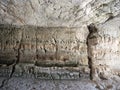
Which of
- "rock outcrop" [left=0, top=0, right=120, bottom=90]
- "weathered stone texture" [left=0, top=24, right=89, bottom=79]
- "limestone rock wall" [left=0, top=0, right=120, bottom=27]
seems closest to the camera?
"limestone rock wall" [left=0, top=0, right=120, bottom=27]

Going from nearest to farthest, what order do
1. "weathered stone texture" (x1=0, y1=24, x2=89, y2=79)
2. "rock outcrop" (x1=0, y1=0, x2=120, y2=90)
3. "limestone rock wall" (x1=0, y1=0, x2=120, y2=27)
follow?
"limestone rock wall" (x1=0, y1=0, x2=120, y2=27), "rock outcrop" (x1=0, y1=0, x2=120, y2=90), "weathered stone texture" (x1=0, y1=24, x2=89, y2=79)

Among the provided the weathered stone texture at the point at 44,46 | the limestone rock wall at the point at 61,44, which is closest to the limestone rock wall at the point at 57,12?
the limestone rock wall at the point at 61,44

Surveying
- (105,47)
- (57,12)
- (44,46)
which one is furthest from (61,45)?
(105,47)

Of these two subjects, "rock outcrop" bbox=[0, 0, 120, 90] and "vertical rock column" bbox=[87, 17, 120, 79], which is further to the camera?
"vertical rock column" bbox=[87, 17, 120, 79]

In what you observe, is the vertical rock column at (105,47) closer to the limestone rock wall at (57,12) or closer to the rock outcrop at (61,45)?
the rock outcrop at (61,45)

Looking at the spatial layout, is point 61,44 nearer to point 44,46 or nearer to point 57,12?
point 44,46

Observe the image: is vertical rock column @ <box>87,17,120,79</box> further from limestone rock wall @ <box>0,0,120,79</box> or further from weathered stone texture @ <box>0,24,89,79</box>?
weathered stone texture @ <box>0,24,89,79</box>

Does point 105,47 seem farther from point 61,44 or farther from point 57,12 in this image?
point 57,12

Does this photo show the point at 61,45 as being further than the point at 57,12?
Yes

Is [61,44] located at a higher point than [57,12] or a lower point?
lower

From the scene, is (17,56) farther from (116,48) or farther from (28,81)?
(116,48)

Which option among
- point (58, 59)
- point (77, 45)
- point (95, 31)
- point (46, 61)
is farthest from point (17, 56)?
point (95, 31)

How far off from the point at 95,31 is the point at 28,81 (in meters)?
1.08

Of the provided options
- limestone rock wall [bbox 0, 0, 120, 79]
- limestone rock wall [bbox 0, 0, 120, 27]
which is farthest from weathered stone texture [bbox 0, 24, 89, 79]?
limestone rock wall [bbox 0, 0, 120, 27]
